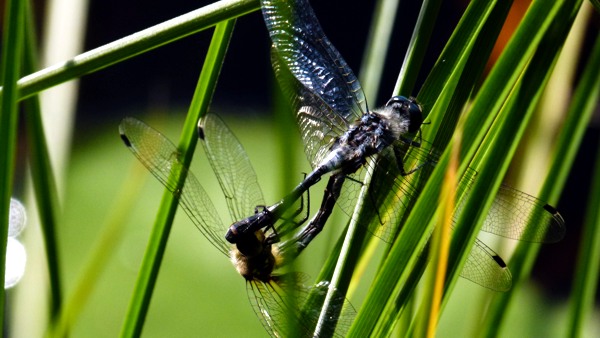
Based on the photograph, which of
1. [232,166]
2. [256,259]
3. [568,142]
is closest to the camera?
[568,142]

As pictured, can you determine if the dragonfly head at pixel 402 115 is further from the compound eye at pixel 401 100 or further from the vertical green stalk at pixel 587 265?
the vertical green stalk at pixel 587 265

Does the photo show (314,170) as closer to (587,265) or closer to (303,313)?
(303,313)

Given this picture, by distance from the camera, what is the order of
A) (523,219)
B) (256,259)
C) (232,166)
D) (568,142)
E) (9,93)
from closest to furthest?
1. (9,93)
2. (568,142)
3. (523,219)
4. (256,259)
5. (232,166)

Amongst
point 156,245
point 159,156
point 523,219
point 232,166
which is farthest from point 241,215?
point 523,219

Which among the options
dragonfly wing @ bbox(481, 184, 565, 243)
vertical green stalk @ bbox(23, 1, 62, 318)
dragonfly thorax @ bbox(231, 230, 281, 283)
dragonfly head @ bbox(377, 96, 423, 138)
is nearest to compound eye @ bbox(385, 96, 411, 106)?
dragonfly head @ bbox(377, 96, 423, 138)

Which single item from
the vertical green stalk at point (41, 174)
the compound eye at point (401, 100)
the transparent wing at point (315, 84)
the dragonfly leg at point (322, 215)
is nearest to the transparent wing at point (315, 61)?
the transparent wing at point (315, 84)

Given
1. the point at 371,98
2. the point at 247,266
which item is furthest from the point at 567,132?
the point at 247,266

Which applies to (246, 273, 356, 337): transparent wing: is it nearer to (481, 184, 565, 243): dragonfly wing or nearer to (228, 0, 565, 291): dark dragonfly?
(228, 0, 565, 291): dark dragonfly

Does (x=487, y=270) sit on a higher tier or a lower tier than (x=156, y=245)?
higher
